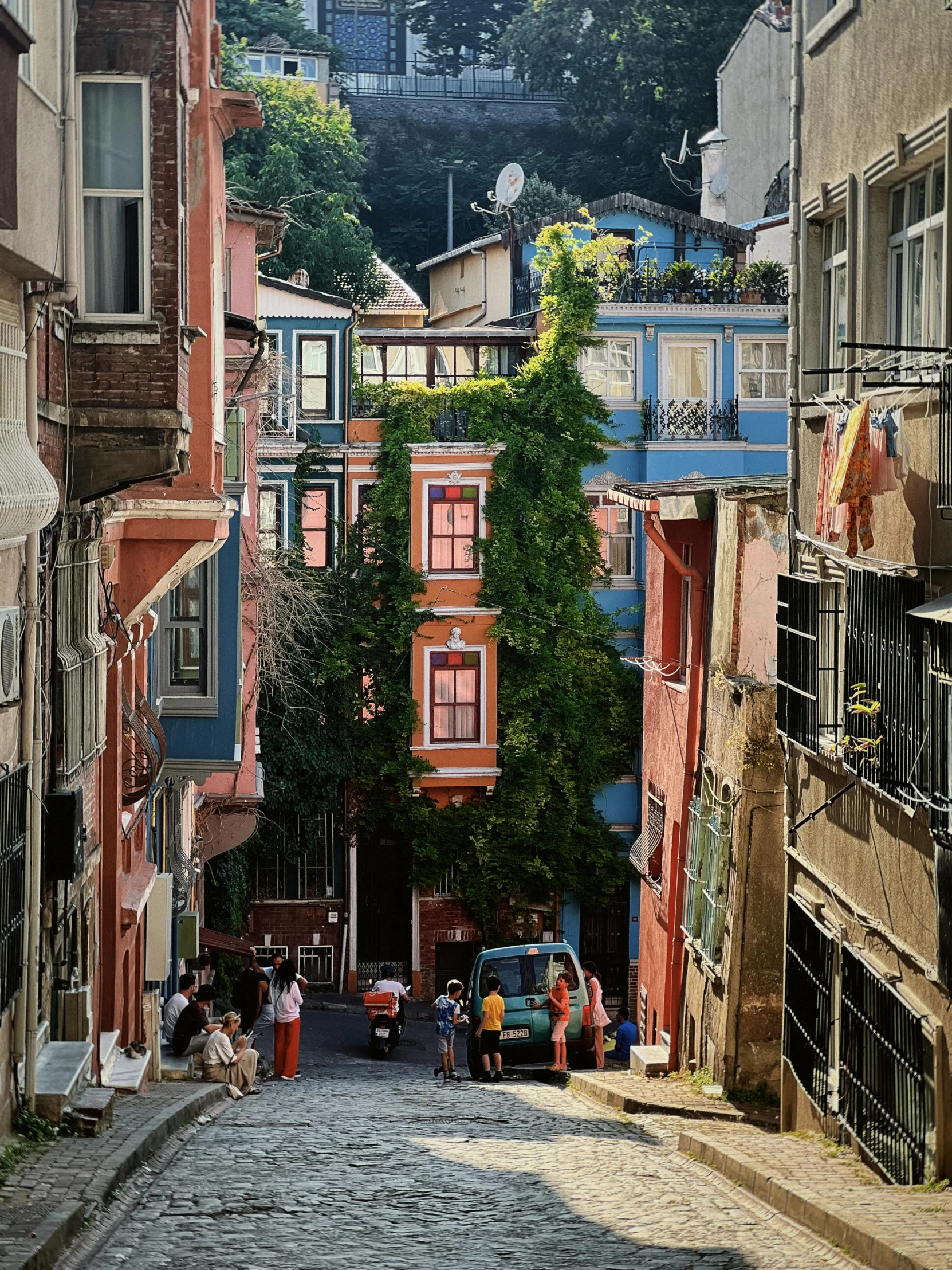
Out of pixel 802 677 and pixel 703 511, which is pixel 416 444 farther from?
pixel 802 677

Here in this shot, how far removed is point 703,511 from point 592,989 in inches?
313

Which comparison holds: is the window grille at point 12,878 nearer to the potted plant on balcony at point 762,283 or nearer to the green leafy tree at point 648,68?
the potted plant on balcony at point 762,283

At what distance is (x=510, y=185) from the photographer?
1690 inches

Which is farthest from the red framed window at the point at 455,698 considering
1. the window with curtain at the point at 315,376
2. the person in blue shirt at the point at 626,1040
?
the person in blue shirt at the point at 626,1040

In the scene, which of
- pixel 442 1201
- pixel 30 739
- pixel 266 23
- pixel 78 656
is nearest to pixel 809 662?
pixel 442 1201

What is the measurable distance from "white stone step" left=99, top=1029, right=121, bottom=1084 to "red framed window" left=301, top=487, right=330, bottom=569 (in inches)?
794

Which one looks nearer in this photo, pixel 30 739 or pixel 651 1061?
pixel 30 739

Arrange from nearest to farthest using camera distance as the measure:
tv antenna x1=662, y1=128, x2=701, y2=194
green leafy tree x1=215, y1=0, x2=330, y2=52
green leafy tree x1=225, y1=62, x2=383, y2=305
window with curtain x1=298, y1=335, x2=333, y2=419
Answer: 1. window with curtain x1=298, y1=335, x2=333, y2=419
2. green leafy tree x1=225, y1=62, x2=383, y2=305
3. tv antenna x1=662, y1=128, x2=701, y2=194
4. green leafy tree x1=215, y1=0, x2=330, y2=52

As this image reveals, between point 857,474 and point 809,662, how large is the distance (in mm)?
2663

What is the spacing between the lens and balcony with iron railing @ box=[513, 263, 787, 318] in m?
37.2

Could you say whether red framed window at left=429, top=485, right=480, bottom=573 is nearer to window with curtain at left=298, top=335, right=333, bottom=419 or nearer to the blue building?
the blue building

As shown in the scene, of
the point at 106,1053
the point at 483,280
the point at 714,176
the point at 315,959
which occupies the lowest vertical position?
the point at 315,959

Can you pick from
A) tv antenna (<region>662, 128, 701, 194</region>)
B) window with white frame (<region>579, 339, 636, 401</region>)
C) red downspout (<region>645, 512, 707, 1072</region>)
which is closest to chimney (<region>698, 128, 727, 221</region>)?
tv antenna (<region>662, 128, 701, 194</region>)

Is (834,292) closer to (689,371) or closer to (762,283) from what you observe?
(689,371)
